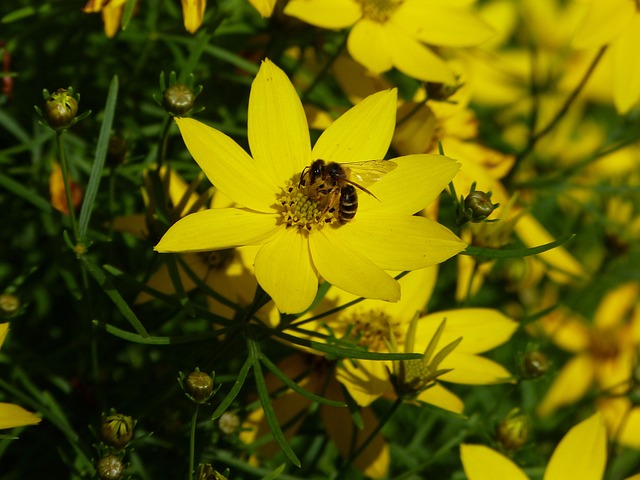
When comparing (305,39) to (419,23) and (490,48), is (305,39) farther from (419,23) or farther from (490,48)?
(490,48)

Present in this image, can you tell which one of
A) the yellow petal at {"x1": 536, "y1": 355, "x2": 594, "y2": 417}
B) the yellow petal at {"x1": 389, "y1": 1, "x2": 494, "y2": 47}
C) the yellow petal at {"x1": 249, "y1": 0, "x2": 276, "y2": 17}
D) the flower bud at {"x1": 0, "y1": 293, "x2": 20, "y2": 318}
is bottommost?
the yellow petal at {"x1": 536, "y1": 355, "x2": 594, "y2": 417}

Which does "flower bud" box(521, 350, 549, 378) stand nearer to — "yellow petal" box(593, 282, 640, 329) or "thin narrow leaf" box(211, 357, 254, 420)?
"thin narrow leaf" box(211, 357, 254, 420)

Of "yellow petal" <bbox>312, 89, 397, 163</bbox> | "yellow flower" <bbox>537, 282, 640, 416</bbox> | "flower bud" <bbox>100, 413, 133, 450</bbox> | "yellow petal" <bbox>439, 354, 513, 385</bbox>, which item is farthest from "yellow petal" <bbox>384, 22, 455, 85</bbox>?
"yellow flower" <bbox>537, 282, 640, 416</bbox>

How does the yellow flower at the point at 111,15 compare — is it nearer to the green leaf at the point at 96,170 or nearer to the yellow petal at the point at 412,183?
the green leaf at the point at 96,170

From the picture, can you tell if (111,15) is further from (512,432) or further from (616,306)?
(616,306)

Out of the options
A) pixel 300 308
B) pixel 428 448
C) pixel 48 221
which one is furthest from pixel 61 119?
pixel 428 448

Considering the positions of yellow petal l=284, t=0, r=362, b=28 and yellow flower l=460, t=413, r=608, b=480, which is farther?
yellow petal l=284, t=0, r=362, b=28

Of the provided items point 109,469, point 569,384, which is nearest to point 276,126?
point 109,469
